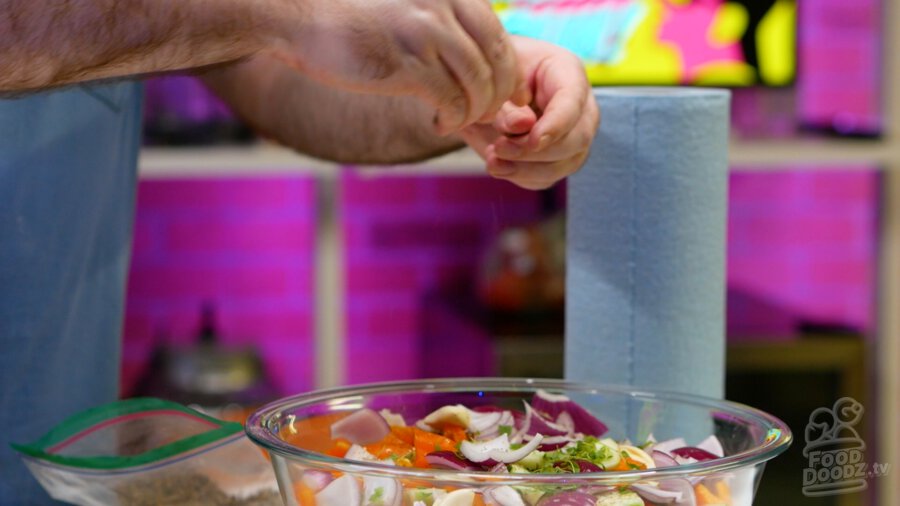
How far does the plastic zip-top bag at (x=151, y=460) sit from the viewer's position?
2.53ft

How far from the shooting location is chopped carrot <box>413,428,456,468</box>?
0.69 m

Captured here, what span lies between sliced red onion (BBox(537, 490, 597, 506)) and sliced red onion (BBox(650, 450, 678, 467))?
0.33 feet

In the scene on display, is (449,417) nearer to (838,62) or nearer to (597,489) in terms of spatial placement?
(597,489)

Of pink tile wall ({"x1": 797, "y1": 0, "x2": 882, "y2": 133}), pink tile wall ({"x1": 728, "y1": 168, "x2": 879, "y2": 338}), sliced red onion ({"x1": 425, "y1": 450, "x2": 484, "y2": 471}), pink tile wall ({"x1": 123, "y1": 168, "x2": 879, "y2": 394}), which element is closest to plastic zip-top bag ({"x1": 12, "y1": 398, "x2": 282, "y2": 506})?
sliced red onion ({"x1": 425, "y1": 450, "x2": 484, "y2": 471})

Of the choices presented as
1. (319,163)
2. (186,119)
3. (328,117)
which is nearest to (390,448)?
(328,117)

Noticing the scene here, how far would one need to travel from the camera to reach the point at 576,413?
0.77m

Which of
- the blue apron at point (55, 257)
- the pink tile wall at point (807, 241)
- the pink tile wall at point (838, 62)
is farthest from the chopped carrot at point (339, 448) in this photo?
the pink tile wall at point (838, 62)

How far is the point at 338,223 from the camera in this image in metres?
2.52

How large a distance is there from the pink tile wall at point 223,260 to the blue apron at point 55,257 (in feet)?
6.21

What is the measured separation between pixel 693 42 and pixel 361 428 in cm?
203

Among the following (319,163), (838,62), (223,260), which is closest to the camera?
(319,163)

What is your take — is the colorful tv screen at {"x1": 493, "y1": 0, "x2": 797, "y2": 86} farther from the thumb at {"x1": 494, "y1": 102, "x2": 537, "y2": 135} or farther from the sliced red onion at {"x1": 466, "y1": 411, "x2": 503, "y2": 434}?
the sliced red onion at {"x1": 466, "y1": 411, "x2": 503, "y2": 434}

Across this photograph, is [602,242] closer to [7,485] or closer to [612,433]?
[612,433]

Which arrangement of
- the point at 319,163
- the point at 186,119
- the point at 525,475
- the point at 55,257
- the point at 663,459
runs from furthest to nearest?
the point at 186,119, the point at 319,163, the point at 55,257, the point at 663,459, the point at 525,475
